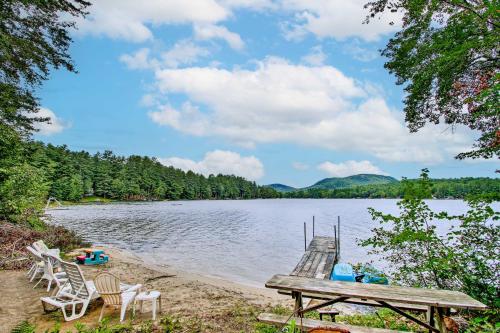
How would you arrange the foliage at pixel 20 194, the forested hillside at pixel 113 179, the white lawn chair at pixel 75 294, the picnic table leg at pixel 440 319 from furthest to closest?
the forested hillside at pixel 113 179 → the foliage at pixel 20 194 → the white lawn chair at pixel 75 294 → the picnic table leg at pixel 440 319

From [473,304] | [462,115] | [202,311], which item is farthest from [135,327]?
[462,115]

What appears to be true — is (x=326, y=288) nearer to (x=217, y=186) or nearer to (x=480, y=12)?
(x=480, y=12)

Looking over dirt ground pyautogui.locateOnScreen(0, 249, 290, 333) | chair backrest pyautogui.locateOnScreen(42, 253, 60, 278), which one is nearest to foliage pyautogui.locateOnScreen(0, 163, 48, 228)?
dirt ground pyautogui.locateOnScreen(0, 249, 290, 333)

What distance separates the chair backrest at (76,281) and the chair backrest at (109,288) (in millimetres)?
588

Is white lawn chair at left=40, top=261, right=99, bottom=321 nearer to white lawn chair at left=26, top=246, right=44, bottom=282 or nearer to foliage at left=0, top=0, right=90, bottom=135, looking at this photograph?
white lawn chair at left=26, top=246, right=44, bottom=282

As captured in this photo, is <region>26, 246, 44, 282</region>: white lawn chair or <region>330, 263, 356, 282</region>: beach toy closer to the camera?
<region>26, 246, 44, 282</region>: white lawn chair

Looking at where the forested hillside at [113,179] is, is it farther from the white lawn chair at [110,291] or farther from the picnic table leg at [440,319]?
the picnic table leg at [440,319]

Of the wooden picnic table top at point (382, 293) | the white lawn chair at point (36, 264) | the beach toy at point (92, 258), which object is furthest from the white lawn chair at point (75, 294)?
the beach toy at point (92, 258)

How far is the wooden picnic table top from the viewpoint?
4434mm

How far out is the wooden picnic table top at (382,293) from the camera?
443 cm

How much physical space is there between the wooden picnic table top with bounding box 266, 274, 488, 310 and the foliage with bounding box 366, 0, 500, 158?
13.9 feet

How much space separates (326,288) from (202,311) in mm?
4550

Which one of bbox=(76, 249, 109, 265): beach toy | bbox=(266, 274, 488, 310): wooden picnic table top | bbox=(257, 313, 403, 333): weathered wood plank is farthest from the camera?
bbox=(76, 249, 109, 265): beach toy

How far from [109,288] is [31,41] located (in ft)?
26.6
